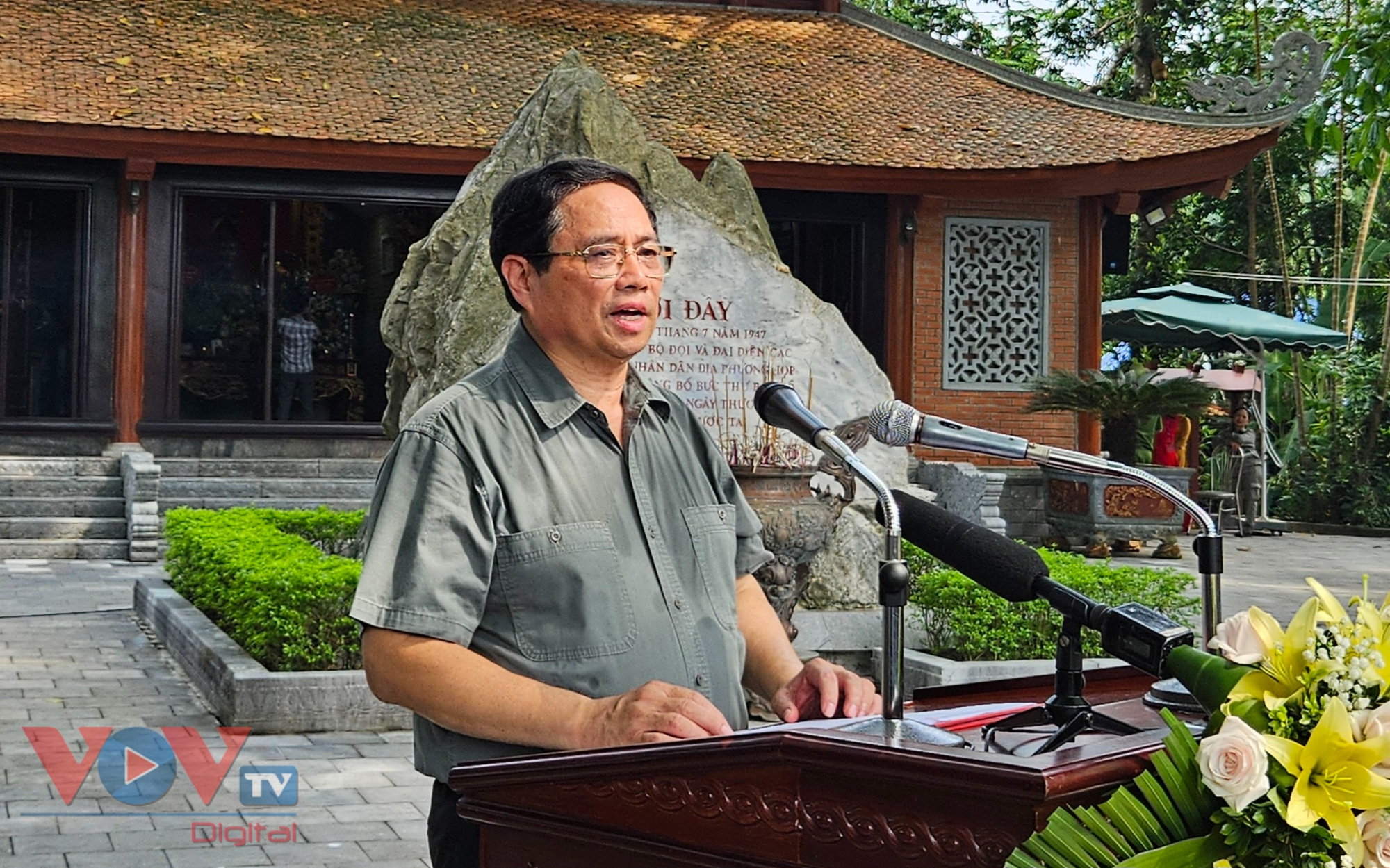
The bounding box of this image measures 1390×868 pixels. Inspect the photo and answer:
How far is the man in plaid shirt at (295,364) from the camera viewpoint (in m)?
17.7

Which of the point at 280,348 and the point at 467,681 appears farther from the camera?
the point at 280,348

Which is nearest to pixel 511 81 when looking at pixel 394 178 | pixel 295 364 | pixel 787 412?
pixel 394 178

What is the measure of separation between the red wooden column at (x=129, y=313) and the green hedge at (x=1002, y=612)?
1028cm

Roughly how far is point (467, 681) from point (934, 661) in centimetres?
532

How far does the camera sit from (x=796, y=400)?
2.40m

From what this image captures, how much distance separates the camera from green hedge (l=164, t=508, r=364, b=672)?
7137 millimetres

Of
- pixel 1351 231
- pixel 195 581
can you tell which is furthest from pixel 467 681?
pixel 1351 231

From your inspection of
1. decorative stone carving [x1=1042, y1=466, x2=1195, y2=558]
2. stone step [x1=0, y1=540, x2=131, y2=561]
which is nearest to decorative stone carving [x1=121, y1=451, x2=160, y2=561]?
stone step [x1=0, y1=540, x2=131, y2=561]

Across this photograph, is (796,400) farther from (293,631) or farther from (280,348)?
(280,348)

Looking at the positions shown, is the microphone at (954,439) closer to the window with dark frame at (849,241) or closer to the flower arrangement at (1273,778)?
the flower arrangement at (1273,778)

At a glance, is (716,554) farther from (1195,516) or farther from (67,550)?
(67,550)

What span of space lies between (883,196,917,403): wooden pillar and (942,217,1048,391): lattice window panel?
49cm

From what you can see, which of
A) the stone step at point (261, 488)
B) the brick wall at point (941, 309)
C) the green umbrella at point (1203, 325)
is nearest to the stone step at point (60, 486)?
the stone step at point (261, 488)

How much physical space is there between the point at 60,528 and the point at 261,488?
6.47 feet
